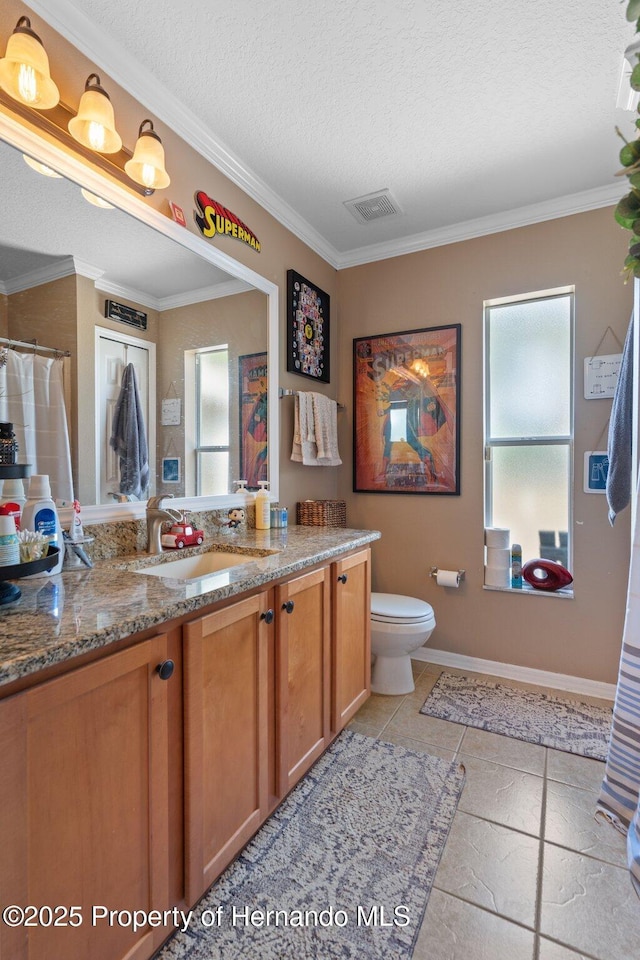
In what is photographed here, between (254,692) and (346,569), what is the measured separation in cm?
69

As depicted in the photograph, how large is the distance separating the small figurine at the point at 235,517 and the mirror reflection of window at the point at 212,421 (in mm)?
107

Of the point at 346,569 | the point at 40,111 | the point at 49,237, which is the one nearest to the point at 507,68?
the point at 40,111

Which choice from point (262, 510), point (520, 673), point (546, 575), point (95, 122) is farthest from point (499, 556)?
point (95, 122)

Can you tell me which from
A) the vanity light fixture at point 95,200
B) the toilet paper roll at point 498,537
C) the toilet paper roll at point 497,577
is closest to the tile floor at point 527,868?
the toilet paper roll at point 497,577

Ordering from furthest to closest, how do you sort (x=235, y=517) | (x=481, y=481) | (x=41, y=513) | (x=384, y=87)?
1. (x=481, y=481)
2. (x=235, y=517)
3. (x=384, y=87)
4. (x=41, y=513)

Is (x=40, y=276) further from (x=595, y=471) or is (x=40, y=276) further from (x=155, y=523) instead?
(x=595, y=471)

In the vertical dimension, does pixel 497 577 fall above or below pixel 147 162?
below

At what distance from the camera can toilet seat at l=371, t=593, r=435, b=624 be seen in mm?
2266

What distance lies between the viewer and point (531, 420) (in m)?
2.59

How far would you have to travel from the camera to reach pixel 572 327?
2.45 metres

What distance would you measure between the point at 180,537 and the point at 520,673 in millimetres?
2058

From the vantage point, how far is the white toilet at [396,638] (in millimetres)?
2266

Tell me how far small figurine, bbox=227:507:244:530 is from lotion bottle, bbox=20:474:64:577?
0.89 m

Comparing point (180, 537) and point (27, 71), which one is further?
point (180, 537)
